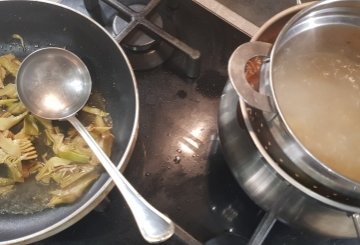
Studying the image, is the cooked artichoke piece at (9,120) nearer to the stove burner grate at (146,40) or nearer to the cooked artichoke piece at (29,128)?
the cooked artichoke piece at (29,128)

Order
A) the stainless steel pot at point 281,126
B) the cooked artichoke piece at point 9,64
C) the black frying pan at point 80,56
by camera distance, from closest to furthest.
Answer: the stainless steel pot at point 281,126, the black frying pan at point 80,56, the cooked artichoke piece at point 9,64

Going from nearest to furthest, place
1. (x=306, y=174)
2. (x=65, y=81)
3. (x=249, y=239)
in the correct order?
(x=306, y=174) < (x=249, y=239) < (x=65, y=81)

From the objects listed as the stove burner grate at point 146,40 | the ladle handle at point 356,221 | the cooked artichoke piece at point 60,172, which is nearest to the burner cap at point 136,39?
the stove burner grate at point 146,40

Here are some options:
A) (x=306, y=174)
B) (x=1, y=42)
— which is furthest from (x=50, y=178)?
(x=306, y=174)

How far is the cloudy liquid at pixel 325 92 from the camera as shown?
0.57 metres

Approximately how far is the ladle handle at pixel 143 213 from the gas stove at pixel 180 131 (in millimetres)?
77

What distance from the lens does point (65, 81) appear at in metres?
0.74

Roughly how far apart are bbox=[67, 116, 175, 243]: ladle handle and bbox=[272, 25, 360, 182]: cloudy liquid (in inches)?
8.5

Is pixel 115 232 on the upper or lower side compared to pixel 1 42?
lower

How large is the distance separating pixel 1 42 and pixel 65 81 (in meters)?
0.16

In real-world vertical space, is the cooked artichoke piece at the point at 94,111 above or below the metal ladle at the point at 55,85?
below

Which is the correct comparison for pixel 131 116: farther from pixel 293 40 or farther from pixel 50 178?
pixel 293 40

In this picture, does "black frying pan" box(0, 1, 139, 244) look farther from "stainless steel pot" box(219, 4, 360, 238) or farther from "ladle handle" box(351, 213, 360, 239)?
"ladle handle" box(351, 213, 360, 239)

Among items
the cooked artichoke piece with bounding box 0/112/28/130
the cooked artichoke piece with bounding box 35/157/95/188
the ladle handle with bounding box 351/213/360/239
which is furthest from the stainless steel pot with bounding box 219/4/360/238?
the cooked artichoke piece with bounding box 0/112/28/130
